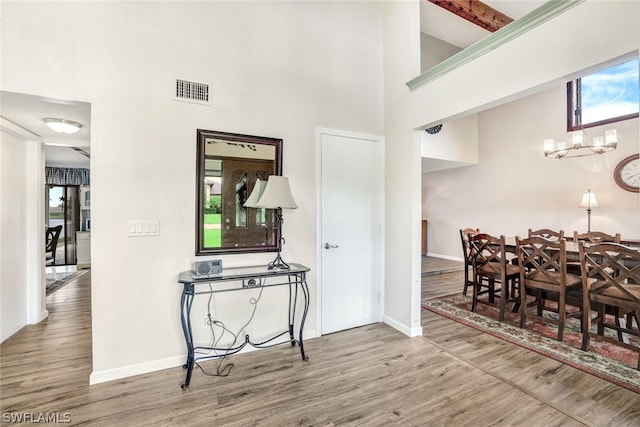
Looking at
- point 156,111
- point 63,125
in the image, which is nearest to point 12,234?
point 63,125

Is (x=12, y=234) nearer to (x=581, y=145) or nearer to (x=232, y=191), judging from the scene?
(x=232, y=191)

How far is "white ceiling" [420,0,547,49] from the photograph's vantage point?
4166mm

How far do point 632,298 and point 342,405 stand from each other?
8.40 ft

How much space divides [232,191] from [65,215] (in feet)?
25.9

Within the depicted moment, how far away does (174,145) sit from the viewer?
2.44 metres

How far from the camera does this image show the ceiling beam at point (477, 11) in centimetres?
409

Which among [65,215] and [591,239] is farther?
[65,215]

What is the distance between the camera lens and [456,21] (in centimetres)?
493

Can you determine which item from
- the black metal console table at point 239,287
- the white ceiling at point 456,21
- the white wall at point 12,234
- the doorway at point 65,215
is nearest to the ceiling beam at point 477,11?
the white ceiling at point 456,21

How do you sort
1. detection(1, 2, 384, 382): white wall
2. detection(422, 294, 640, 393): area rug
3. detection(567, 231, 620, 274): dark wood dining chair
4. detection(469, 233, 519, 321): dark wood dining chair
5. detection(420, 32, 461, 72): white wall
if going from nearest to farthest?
detection(1, 2, 384, 382): white wall < detection(422, 294, 640, 393): area rug < detection(469, 233, 519, 321): dark wood dining chair < detection(567, 231, 620, 274): dark wood dining chair < detection(420, 32, 461, 72): white wall

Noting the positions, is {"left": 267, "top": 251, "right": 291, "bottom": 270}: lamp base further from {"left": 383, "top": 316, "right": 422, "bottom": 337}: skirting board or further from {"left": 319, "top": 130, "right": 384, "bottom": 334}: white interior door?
{"left": 383, "top": 316, "right": 422, "bottom": 337}: skirting board

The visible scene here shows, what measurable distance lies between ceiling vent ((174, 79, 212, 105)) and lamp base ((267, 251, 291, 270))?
5.14 feet

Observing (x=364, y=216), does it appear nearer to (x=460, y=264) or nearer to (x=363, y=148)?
(x=363, y=148)

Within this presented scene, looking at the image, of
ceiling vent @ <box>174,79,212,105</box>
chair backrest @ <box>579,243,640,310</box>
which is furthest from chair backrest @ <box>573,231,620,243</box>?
ceiling vent @ <box>174,79,212,105</box>
